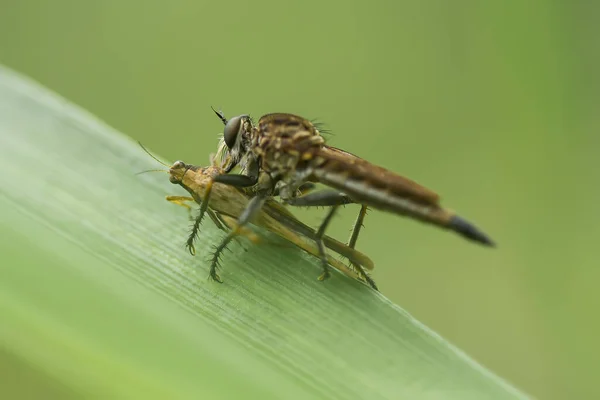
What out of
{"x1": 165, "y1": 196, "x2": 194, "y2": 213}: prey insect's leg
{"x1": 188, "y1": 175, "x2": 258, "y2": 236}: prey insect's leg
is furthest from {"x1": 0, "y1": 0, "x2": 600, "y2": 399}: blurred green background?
{"x1": 165, "y1": 196, "x2": 194, "y2": 213}: prey insect's leg

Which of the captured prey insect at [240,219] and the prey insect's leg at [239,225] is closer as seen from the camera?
the prey insect's leg at [239,225]

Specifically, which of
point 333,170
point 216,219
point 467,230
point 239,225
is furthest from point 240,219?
point 467,230

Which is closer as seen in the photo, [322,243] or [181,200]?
[322,243]

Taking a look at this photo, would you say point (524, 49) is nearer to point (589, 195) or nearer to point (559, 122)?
point (559, 122)

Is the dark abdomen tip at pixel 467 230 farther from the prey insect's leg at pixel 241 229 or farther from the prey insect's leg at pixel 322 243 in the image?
the prey insect's leg at pixel 241 229

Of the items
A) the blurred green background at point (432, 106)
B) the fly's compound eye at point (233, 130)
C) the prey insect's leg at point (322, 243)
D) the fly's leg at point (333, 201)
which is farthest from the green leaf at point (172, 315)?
the blurred green background at point (432, 106)

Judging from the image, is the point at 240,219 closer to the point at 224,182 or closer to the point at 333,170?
the point at 224,182

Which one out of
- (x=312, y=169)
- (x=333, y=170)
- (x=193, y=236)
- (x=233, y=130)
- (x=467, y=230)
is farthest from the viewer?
(x=233, y=130)
